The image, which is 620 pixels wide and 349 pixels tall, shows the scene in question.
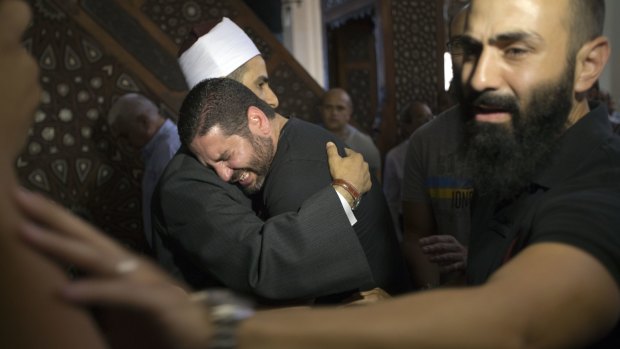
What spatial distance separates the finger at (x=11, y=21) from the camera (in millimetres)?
755

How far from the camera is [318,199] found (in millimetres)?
1848

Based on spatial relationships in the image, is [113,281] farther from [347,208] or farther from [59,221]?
[347,208]

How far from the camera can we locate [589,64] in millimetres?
1223

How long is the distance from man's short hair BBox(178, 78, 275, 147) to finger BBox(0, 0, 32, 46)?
1.25 metres

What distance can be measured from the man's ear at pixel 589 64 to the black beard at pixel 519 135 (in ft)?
0.12

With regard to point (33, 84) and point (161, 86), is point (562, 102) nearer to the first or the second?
point (33, 84)

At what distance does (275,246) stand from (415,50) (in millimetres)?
4964

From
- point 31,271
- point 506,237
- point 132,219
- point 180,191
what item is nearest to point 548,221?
point 506,237

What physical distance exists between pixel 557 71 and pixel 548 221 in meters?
0.37

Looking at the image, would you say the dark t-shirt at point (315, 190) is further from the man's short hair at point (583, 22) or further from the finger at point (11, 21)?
the finger at point (11, 21)

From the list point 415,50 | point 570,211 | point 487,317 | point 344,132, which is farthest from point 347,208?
point 415,50

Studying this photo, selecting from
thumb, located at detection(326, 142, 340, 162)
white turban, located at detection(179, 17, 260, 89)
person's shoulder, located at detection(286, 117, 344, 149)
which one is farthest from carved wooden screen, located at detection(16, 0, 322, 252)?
thumb, located at detection(326, 142, 340, 162)

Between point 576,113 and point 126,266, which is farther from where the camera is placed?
point 576,113

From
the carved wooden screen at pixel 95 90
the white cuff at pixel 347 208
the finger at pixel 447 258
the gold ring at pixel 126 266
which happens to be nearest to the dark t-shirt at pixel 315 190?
the white cuff at pixel 347 208
